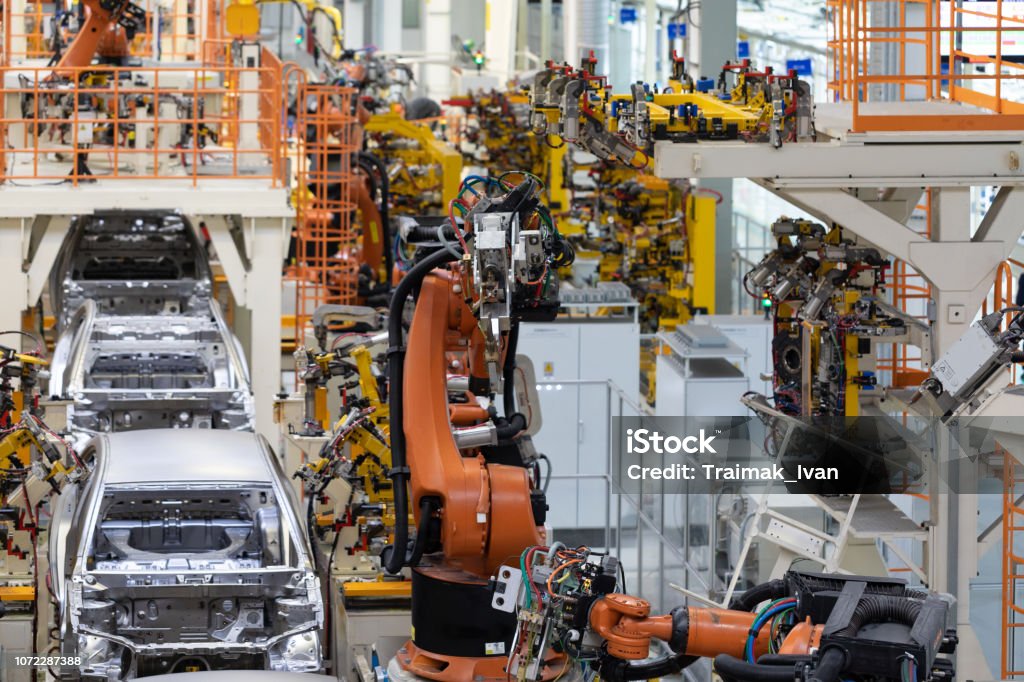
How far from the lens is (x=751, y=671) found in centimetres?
525

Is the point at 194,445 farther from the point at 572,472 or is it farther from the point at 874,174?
the point at 572,472

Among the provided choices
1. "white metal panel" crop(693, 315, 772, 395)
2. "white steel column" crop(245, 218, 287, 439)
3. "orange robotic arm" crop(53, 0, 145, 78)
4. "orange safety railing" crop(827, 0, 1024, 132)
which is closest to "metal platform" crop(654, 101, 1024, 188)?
"orange safety railing" crop(827, 0, 1024, 132)

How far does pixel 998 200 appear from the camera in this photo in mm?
10375

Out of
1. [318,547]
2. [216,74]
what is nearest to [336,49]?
[216,74]

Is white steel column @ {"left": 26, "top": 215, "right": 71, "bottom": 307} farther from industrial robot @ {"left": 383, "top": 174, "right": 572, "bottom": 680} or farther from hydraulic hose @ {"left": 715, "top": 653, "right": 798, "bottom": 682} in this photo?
hydraulic hose @ {"left": 715, "top": 653, "right": 798, "bottom": 682}

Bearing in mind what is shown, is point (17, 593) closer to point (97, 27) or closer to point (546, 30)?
point (97, 27)

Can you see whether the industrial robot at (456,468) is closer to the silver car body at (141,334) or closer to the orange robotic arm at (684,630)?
the orange robotic arm at (684,630)

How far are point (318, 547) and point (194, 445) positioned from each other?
1.53 meters

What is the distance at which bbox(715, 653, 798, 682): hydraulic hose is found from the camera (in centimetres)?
517

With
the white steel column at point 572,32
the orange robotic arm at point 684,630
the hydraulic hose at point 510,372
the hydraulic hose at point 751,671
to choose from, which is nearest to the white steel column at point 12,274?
the hydraulic hose at point 510,372

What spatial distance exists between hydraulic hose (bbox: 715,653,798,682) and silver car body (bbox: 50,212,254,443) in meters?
6.84

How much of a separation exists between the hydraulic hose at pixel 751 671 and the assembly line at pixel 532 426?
0.01 m

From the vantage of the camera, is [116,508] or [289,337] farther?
[289,337]

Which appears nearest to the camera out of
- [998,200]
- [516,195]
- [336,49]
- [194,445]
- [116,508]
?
[516,195]
